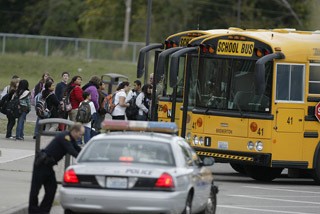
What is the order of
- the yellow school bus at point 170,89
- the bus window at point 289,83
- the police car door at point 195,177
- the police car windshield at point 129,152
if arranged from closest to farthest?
the police car windshield at point 129,152 < the police car door at point 195,177 < the bus window at point 289,83 < the yellow school bus at point 170,89

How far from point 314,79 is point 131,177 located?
9.59 m

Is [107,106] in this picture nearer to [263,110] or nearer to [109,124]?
[263,110]

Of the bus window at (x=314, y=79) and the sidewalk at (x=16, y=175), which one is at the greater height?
the bus window at (x=314, y=79)

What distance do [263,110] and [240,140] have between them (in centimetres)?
74

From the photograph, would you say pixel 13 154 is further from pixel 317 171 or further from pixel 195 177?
pixel 195 177

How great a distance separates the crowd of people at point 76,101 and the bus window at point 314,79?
17.8 ft

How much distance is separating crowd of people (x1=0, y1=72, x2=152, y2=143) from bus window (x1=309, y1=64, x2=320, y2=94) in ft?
17.8

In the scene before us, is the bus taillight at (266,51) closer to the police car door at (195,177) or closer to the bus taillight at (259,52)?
the bus taillight at (259,52)

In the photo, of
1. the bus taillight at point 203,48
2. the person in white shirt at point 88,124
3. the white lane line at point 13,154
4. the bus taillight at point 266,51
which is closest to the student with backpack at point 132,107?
the person in white shirt at point 88,124

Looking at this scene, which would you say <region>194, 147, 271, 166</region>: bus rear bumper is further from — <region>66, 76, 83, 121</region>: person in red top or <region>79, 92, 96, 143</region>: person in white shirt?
<region>66, 76, 83, 121</region>: person in red top

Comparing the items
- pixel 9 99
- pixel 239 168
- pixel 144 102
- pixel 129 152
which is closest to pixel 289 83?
pixel 239 168

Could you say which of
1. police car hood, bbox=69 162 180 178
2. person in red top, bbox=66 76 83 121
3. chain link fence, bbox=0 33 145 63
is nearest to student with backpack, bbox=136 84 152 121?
person in red top, bbox=66 76 83 121

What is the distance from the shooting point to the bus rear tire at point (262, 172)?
23688 mm

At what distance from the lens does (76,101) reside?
86.6 feet
